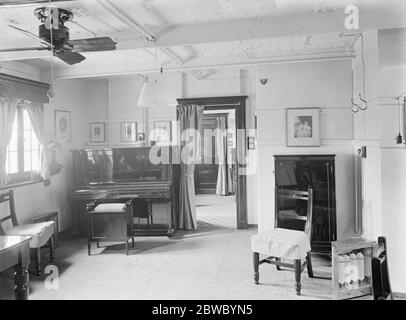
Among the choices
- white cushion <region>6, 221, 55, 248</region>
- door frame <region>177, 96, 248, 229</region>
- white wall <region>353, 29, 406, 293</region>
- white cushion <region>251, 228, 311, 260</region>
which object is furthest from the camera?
door frame <region>177, 96, 248, 229</region>

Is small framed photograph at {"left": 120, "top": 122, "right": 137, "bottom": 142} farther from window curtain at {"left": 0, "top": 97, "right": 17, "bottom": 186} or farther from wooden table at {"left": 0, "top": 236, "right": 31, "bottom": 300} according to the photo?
wooden table at {"left": 0, "top": 236, "right": 31, "bottom": 300}

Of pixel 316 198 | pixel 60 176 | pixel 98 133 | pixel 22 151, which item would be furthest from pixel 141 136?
pixel 316 198

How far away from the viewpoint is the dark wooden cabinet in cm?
413

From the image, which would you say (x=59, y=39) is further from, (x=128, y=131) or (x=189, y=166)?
(x=128, y=131)

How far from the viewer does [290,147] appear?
4660 millimetres

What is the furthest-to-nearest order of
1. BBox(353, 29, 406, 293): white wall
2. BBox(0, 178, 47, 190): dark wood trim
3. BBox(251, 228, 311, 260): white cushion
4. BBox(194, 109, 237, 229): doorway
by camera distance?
BBox(194, 109, 237, 229): doorway, BBox(0, 178, 47, 190): dark wood trim, BBox(251, 228, 311, 260): white cushion, BBox(353, 29, 406, 293): white wall

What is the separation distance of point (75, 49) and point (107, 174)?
2911 mm

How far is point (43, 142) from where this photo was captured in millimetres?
4910

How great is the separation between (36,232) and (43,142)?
4.89ft

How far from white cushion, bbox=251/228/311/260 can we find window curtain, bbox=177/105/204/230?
2363mm

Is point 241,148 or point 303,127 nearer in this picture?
point 303,127

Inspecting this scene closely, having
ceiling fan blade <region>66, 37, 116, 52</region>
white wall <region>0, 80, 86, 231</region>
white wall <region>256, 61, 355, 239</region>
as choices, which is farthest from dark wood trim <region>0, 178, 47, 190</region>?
white wall <region>256, 61, 355, 239</region>

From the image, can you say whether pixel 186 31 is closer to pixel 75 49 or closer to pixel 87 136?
pixel 75 49

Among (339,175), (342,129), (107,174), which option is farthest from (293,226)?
(107,174)
